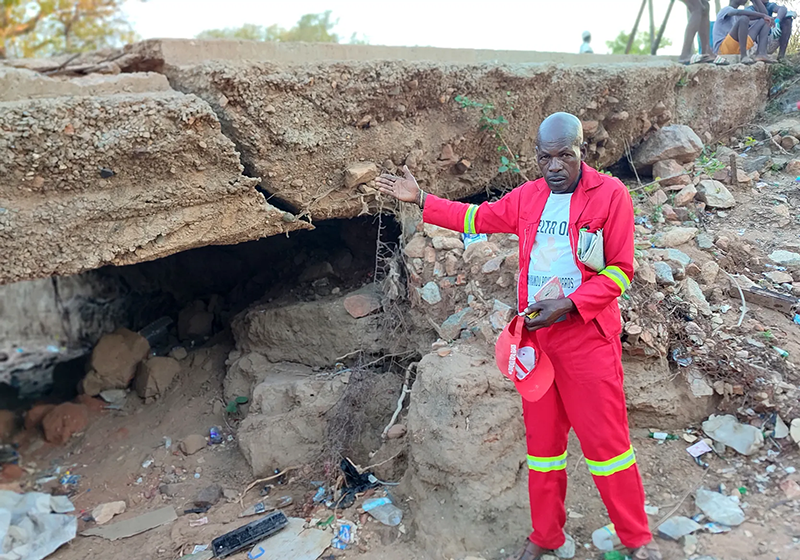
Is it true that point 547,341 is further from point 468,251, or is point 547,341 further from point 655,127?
point 655,127

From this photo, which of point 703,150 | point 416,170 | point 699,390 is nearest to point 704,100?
point 703,150

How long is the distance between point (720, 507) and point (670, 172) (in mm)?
3166

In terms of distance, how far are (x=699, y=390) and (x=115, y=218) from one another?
9.63 feet

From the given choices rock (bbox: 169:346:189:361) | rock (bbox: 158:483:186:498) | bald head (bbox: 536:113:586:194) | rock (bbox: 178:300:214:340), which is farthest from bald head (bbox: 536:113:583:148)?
rock (bbox: 178:300:214:340)

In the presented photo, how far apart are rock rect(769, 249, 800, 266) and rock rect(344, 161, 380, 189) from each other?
8.38 ft

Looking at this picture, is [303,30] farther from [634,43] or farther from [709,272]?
[709,272]

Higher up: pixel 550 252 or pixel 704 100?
pixel 704 100

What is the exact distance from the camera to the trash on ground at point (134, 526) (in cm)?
298

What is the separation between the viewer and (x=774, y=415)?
2.62m

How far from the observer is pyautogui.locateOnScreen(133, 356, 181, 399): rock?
4.25 metres

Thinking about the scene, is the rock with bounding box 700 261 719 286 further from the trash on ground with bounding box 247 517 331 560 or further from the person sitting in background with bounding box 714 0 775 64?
the person sitting in background with bounding box 714 0 775 64

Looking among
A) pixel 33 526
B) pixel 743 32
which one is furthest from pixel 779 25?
pixel 33 526

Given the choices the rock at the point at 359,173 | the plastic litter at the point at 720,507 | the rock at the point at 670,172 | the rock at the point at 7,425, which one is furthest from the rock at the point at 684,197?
the rock at the point at 7,425

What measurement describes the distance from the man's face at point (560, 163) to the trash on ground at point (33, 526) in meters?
2.92
